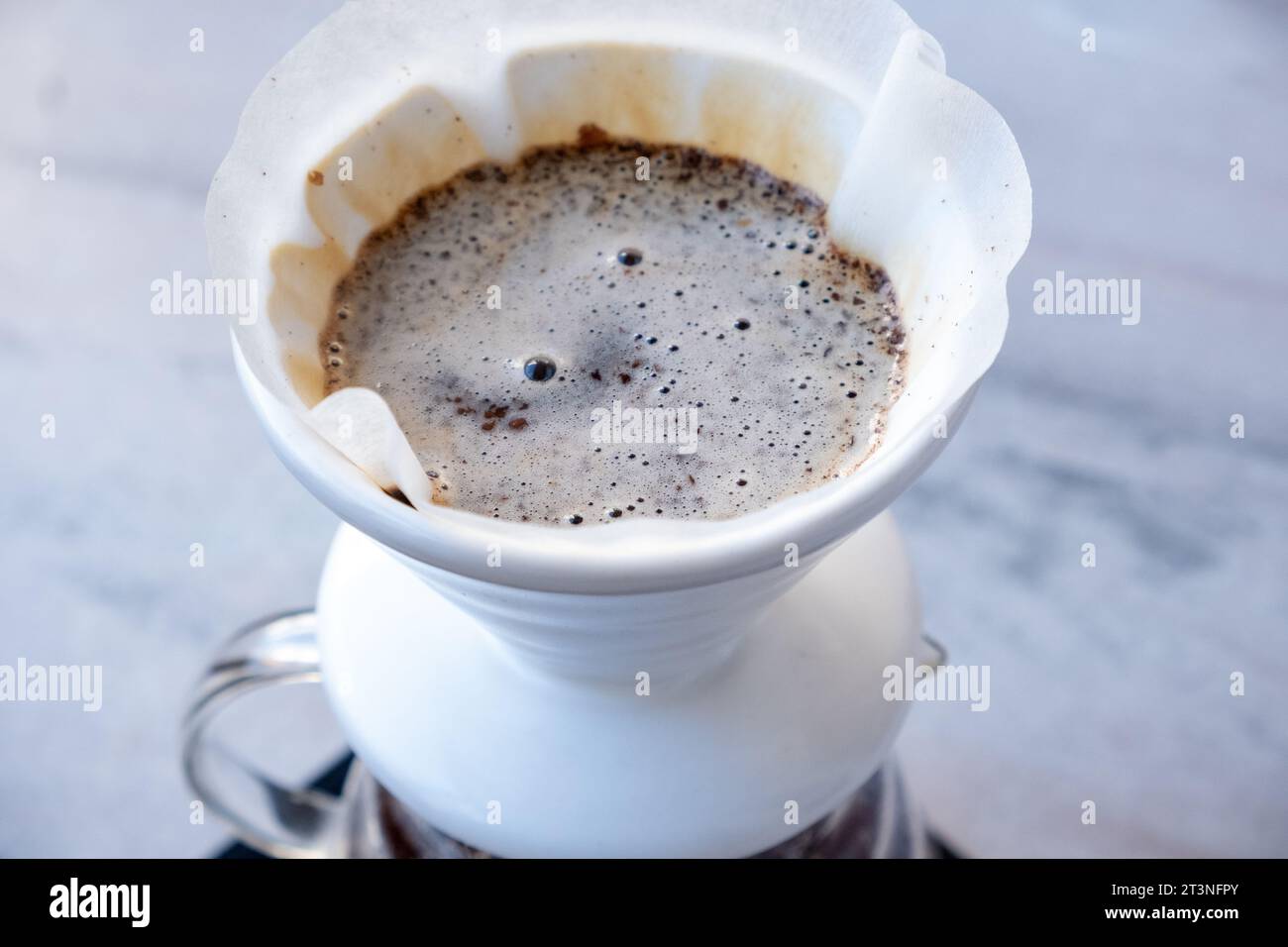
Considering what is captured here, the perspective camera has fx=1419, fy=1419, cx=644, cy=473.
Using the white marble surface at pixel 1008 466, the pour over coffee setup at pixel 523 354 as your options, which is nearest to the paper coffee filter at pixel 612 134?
the pour over coffee setup at pixel 523 354

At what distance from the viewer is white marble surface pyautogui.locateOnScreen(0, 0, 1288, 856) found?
0.84m

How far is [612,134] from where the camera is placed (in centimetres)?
58

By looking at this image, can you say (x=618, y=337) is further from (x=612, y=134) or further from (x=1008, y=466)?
(x=1008, y=466)

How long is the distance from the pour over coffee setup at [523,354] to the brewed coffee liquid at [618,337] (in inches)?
0.5

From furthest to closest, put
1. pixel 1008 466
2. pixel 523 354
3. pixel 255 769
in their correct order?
pixel 1008 466 → pixel 255 769 → pixel 523 354

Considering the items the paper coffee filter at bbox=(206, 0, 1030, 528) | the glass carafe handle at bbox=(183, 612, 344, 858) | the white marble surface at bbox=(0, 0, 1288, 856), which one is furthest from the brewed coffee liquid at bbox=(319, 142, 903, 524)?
the white marble surface at bbox=(0, 0, 1288, 856)

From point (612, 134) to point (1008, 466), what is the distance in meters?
0.44

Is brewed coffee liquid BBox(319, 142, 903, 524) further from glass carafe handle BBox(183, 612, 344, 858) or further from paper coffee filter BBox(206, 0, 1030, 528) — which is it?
glass carafe handle BBox(183, 612, 344, 858)

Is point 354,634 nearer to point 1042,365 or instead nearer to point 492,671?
point 492,671

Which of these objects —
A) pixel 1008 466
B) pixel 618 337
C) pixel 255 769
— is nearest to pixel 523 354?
pixel 618 337

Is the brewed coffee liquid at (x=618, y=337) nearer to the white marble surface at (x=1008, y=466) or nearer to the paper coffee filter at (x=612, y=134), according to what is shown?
the paper coffee filter at (x=612, y=134)

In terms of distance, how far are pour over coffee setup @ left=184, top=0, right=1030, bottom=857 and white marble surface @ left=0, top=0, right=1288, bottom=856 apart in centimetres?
30

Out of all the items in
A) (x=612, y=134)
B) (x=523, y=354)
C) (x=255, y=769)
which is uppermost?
(x=612, y=134)

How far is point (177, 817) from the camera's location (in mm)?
866
